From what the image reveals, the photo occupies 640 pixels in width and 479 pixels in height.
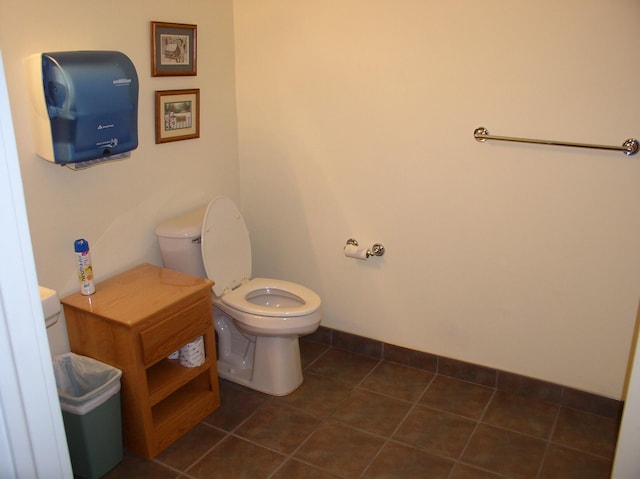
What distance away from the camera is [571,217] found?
2.37 metres

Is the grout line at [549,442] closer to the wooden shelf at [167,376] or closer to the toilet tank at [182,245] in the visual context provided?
the wooden shelf at [167,376]

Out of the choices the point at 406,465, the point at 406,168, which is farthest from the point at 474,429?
the point at 406,168

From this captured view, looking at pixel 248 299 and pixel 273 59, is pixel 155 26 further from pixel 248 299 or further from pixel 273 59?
pixel 248 299

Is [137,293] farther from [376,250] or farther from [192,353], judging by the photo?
[376,250]

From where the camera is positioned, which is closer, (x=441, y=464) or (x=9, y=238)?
(x=9, y=238)

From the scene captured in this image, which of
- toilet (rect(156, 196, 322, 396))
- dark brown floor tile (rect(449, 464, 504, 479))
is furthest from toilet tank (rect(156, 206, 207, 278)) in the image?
dark brown floor tile (rect(449, 464, 504, 479))

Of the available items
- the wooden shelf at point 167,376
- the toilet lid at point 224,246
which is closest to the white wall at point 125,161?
the toilet lid at point 224,246

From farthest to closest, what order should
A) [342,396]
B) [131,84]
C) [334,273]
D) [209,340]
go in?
[334,273] < [342,396] < [209,340] < [131,84]

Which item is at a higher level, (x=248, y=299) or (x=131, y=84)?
(x=131, y=84)

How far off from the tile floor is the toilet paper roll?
60 centimetres

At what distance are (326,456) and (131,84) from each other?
5.31ft

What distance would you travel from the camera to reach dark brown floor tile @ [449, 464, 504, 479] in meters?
2.21

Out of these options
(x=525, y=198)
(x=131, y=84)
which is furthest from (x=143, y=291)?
(x=525, y=198)

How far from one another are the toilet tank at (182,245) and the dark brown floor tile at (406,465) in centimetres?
111
